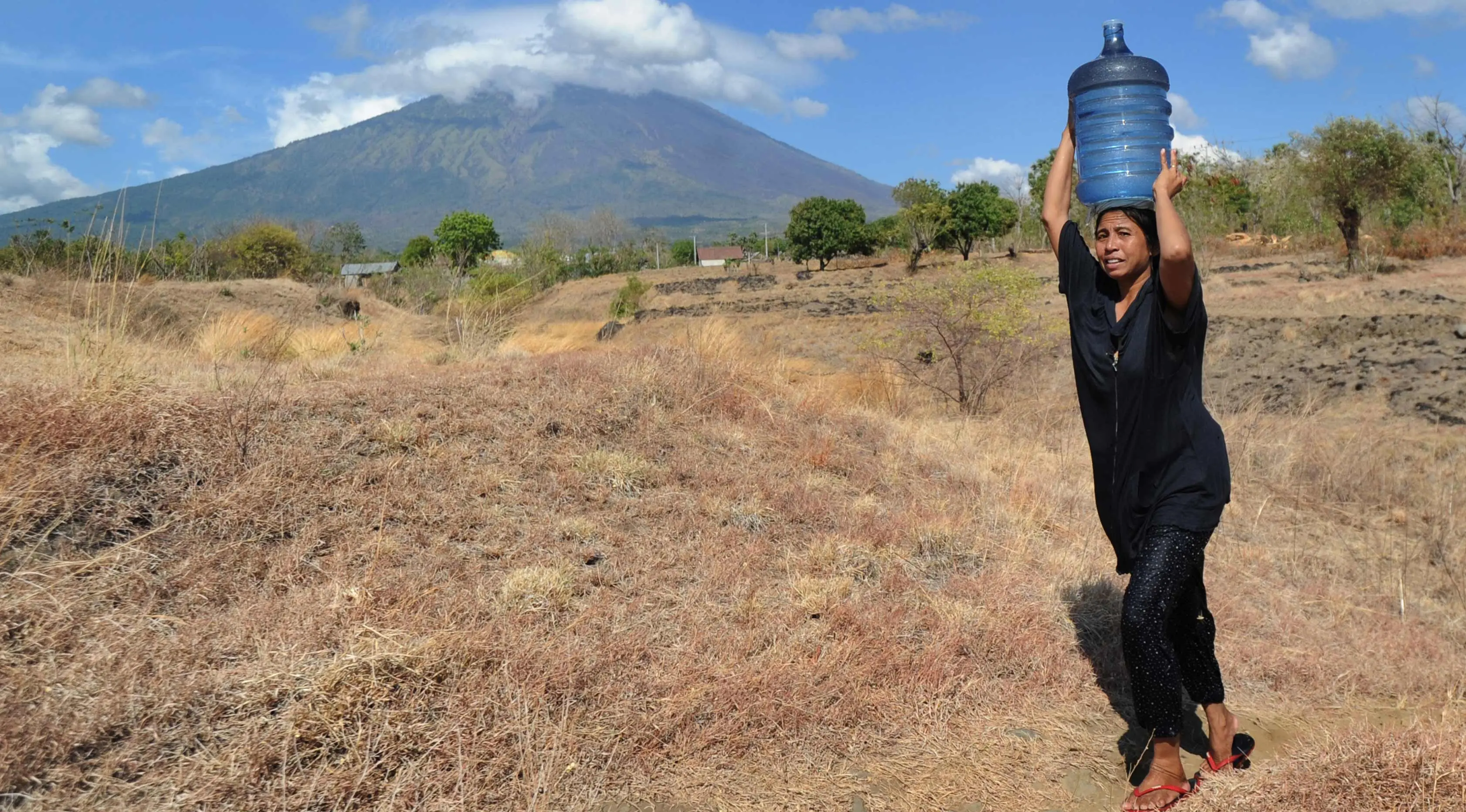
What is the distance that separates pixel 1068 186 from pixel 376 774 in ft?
9.71

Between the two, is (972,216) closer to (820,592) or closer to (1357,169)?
(1357,169)

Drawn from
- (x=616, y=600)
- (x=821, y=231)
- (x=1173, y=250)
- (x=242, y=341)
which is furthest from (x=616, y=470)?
(x=821, y=231)

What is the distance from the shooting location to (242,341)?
25.5 ft

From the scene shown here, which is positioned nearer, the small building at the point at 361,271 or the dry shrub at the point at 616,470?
the dry shrub at the point at 616,470

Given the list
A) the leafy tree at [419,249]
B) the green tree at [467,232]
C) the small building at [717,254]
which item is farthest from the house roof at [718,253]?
the leafy tree at [419,249]

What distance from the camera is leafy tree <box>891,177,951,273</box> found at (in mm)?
44219

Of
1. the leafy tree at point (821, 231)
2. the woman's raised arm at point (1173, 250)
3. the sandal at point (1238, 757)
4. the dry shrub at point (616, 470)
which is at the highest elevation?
the leafy tree at point (821, 231)

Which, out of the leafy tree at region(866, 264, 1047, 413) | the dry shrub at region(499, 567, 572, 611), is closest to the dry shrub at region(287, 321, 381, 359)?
the dry shrub at region(499, 567, 572, 611)

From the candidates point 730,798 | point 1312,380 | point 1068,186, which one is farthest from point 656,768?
point 1312,380

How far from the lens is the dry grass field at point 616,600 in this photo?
8.95ft

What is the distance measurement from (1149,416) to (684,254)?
105 meters

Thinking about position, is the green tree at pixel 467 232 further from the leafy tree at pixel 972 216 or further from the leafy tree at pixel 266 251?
the leafy tree at pixel 266 251

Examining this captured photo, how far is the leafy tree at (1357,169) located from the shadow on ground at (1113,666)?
26.2 metres

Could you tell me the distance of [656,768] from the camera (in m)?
2.95
